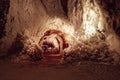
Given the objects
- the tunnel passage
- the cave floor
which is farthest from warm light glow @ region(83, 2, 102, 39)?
the cave floor

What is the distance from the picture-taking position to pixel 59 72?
564 centimetres

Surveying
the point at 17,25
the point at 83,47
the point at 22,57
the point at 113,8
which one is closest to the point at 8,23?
the point at 17,25

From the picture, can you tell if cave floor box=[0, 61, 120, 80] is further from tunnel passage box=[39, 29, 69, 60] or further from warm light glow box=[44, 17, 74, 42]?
warm light glow box=[44, 17, 74, 42]

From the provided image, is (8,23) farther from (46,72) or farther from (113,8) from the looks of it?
(113,8)

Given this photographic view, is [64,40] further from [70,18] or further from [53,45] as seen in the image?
[70,18]

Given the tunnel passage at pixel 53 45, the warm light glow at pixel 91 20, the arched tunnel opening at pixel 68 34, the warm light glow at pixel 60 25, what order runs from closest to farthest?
the arched tunnel opening at pixel 68 34 → the warm light glow at pixel 91 20 → the tunnel passage at pixel 53 45 → the warm light glow at pixel 60 25

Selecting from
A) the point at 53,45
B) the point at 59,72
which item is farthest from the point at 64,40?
the point at 59,72

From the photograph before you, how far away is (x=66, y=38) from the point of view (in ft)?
29.4

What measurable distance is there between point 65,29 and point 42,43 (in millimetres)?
1338

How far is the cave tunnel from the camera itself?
6.02 meters

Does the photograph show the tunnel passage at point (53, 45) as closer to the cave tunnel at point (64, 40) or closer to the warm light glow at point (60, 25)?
the cave tunnel at point (64, 40)

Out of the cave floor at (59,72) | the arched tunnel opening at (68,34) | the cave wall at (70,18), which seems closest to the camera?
the cave floor at (59,72)

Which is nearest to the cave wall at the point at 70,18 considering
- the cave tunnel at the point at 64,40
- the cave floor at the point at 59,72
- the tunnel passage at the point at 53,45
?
the cave tunnel at the point at 64,40

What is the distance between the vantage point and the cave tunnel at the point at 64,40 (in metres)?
6.02
